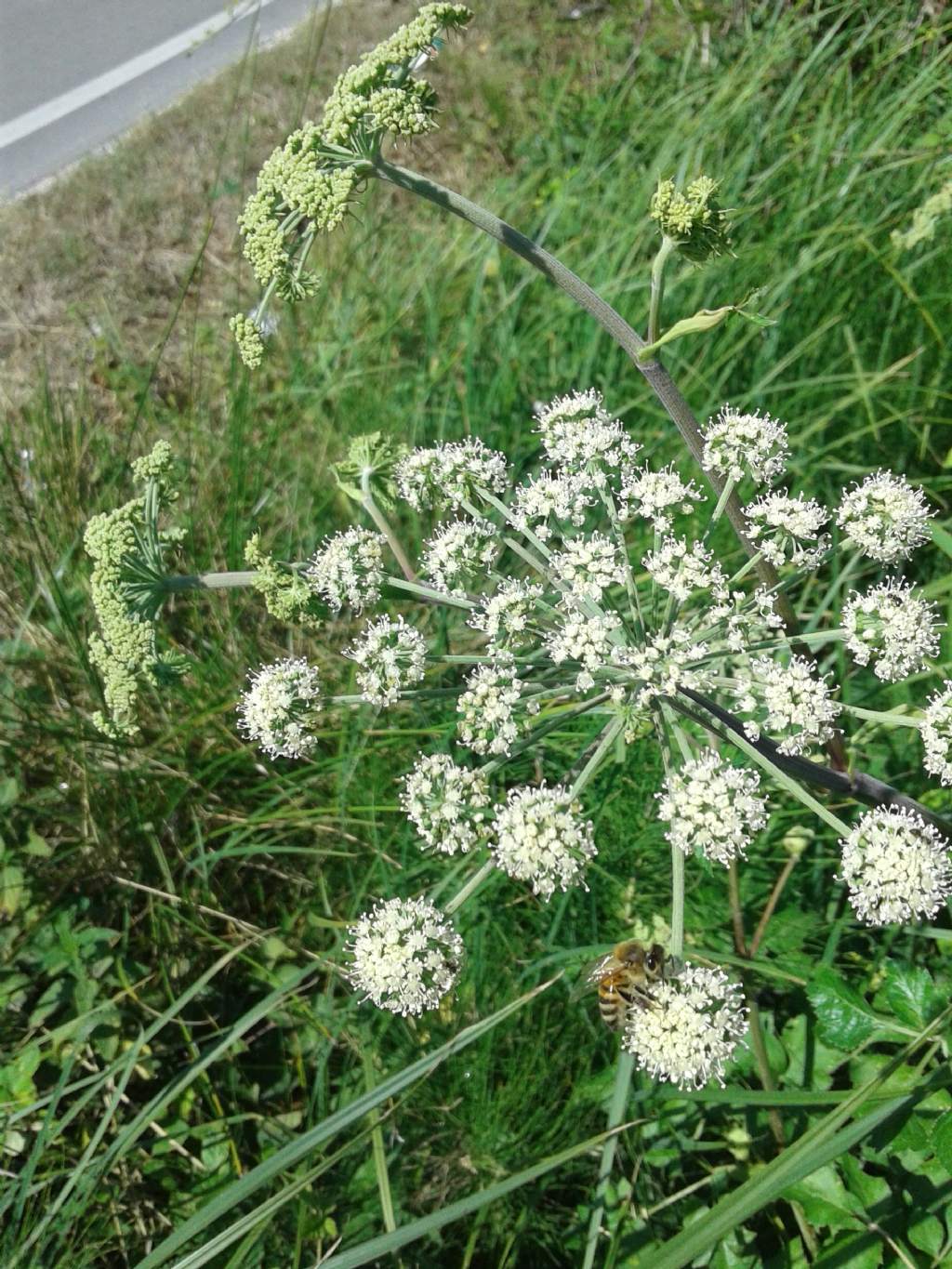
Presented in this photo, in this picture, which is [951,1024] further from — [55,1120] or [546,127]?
[546,127]

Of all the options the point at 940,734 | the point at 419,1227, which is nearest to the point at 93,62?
the point at 940,734

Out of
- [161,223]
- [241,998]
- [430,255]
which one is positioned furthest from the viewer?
[161,223]

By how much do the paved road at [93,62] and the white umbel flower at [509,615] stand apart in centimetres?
764

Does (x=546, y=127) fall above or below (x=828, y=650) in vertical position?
above

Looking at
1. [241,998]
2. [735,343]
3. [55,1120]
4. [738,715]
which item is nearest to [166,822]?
[241,998]

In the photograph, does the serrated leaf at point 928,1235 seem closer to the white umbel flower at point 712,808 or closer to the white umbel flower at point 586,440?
the white umbel flower at point 712,808

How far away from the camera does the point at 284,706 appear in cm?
257

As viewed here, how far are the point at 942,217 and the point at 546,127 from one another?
136 inches

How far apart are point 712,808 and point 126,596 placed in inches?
62.0

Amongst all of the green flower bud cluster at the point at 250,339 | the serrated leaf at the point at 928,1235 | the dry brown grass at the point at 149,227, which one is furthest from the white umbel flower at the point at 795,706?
the dry brown grass at the point at 149,227

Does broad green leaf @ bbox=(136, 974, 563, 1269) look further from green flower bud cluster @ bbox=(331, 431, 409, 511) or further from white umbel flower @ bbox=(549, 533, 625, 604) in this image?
green flower bud cluster @ bbox=(331, 431, 409, 511)

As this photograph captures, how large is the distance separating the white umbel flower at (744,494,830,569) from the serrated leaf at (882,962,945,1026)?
43.5 inches

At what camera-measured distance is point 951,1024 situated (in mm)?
2461

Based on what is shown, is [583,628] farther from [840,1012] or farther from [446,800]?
[840,1012]
